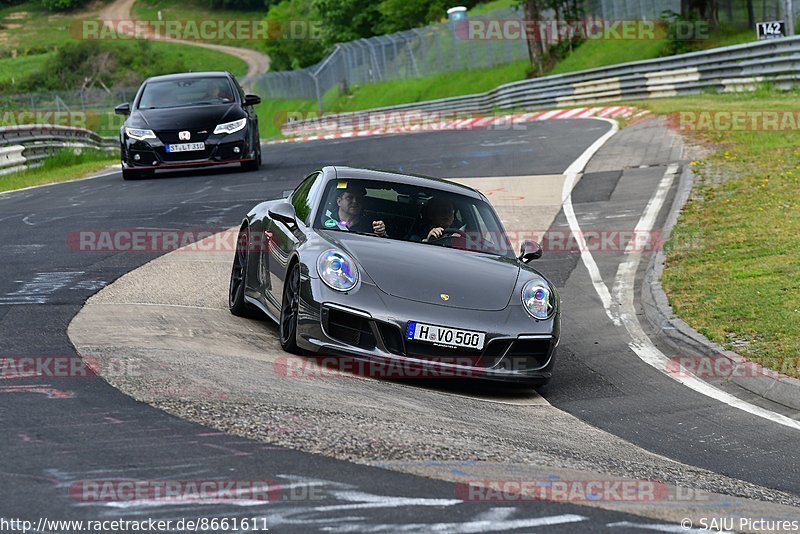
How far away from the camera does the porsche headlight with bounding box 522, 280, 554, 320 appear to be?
27.5 feet

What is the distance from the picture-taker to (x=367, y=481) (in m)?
5.10

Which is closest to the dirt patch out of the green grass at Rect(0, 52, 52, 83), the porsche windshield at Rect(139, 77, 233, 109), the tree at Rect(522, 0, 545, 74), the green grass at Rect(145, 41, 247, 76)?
the green grass at Rect(145, 41, 247, 76)

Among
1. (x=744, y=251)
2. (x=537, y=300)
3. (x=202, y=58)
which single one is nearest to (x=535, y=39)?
(x=744, y=251)

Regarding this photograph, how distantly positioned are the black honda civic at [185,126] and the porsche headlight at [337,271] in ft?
42.3

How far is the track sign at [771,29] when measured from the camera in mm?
30622

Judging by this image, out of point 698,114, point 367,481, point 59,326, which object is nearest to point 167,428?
point 367,481

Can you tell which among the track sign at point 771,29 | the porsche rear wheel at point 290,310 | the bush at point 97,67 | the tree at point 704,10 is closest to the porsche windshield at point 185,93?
the porsche rear wheel at point 290,310

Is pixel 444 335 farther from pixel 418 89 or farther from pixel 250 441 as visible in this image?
pixel 418 89

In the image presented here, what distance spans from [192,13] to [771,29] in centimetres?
11525

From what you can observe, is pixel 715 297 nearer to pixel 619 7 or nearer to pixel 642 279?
pixel 642 279

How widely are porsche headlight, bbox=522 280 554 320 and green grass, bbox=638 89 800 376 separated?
162cm

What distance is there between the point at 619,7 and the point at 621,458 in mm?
44394

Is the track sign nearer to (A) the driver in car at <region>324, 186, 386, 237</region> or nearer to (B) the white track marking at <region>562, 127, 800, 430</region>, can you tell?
(B) the white track marking at <region>562, 127, 800, 430</region>

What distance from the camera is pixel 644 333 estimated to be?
10555mm
